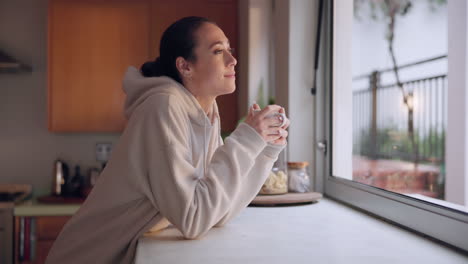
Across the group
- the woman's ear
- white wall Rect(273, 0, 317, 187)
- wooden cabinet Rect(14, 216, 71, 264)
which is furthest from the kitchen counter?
the woman's ear

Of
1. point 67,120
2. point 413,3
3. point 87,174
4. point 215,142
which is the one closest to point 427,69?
point 413,3

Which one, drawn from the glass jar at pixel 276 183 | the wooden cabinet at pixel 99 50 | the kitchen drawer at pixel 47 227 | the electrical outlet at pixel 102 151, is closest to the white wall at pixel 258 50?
the wooden cabinet at pixel 99 50

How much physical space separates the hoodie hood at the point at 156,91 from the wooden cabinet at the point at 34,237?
6.41 ft

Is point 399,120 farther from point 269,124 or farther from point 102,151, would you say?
point 102,151

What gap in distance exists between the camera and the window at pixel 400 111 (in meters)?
1.17

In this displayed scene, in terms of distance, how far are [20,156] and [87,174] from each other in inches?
20.7

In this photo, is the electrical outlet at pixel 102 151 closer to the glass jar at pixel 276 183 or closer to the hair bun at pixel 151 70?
the glass jar at pixel 276 183

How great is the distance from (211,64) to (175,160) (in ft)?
1.09

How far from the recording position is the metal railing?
1559 mm

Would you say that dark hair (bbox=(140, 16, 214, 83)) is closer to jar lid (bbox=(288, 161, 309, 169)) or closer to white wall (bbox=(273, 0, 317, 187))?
jar lid (bbox=(288, 161, 309, 169))

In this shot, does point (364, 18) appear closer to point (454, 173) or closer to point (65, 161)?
point (454, 173)

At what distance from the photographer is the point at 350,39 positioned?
6.31 feet

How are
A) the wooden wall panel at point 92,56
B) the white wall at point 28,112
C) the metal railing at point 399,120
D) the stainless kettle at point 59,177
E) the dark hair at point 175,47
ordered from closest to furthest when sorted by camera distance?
the dark hair at point 175,47, the metal railing at point 399,120, the wooden wall panel at point 92,56, the stainless kettle at point 59,177, the white wall at point 28,112

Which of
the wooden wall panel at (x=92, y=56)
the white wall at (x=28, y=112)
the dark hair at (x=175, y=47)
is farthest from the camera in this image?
the white wall at (x=28, y=112)
